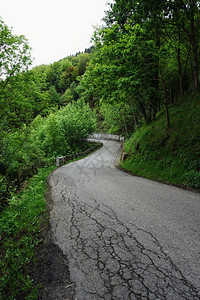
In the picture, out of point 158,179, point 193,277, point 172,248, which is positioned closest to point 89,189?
point 158,179

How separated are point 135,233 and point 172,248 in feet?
2.53

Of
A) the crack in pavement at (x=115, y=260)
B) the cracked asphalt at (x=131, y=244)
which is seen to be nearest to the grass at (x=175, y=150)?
the cracked asphalt at (x=131, y=244)

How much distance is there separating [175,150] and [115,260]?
7.41m

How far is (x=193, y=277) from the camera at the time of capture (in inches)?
90.2

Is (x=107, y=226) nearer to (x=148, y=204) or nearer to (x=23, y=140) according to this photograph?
(x=148, y=204)

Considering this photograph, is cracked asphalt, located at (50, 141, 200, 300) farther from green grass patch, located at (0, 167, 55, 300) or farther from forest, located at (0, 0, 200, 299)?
forest, located at (0, 0, 200, 299)

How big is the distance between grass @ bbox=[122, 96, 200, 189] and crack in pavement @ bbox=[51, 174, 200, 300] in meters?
4.47

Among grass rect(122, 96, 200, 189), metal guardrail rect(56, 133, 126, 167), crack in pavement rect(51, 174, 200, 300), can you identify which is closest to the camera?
crack in pavement rect(51, 174, 200, 300)

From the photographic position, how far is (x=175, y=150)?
8727mm

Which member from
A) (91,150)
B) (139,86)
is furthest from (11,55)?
(91,150)

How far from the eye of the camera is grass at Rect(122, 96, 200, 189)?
23.9 feet

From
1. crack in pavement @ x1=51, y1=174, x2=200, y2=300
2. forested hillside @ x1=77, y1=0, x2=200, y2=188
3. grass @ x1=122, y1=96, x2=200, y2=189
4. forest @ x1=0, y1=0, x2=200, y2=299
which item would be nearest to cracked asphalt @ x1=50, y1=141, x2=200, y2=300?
crack in pavement @ x1=51, y1=174, x2=200, y2=300

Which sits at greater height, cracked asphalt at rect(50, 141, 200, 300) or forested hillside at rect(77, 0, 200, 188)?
forested hillside at rect(77, 0, 200, 188)

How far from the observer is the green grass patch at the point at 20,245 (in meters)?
2.42
